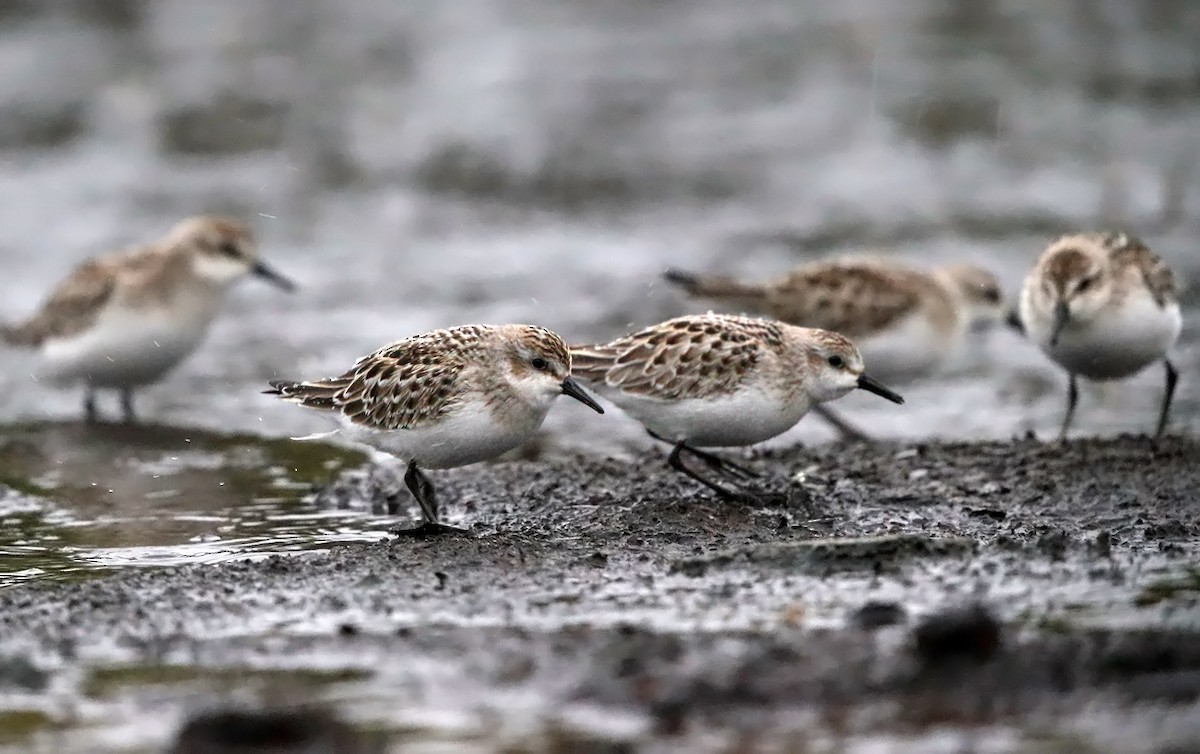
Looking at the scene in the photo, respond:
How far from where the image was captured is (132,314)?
38.0 ft

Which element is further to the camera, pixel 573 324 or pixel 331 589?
pixel 573 324

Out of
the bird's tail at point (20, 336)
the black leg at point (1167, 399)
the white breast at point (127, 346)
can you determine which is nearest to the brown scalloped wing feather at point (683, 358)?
the black leg at point (1167, 399)

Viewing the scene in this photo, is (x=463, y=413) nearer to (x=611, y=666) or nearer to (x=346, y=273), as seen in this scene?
(x=611, y=666)

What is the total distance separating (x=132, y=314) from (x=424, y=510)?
180 inches

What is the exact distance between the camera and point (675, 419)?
8070mm

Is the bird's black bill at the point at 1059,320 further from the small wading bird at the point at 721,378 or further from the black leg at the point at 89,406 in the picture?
the black leg at the point at 89,406

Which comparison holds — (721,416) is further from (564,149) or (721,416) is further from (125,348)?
(564,149)

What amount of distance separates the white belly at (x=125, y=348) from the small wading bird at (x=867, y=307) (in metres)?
3.36

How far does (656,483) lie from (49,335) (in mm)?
5105

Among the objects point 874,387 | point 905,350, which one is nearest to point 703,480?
point 874,387

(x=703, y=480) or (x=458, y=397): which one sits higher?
(x=458, y=397)

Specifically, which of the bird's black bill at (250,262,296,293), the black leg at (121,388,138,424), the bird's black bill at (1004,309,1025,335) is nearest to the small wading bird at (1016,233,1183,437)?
the bird's black bill at (1004,309,1025,335)

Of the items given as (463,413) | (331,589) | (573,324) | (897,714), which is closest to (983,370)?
(573,324)

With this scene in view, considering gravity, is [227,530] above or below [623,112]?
below
